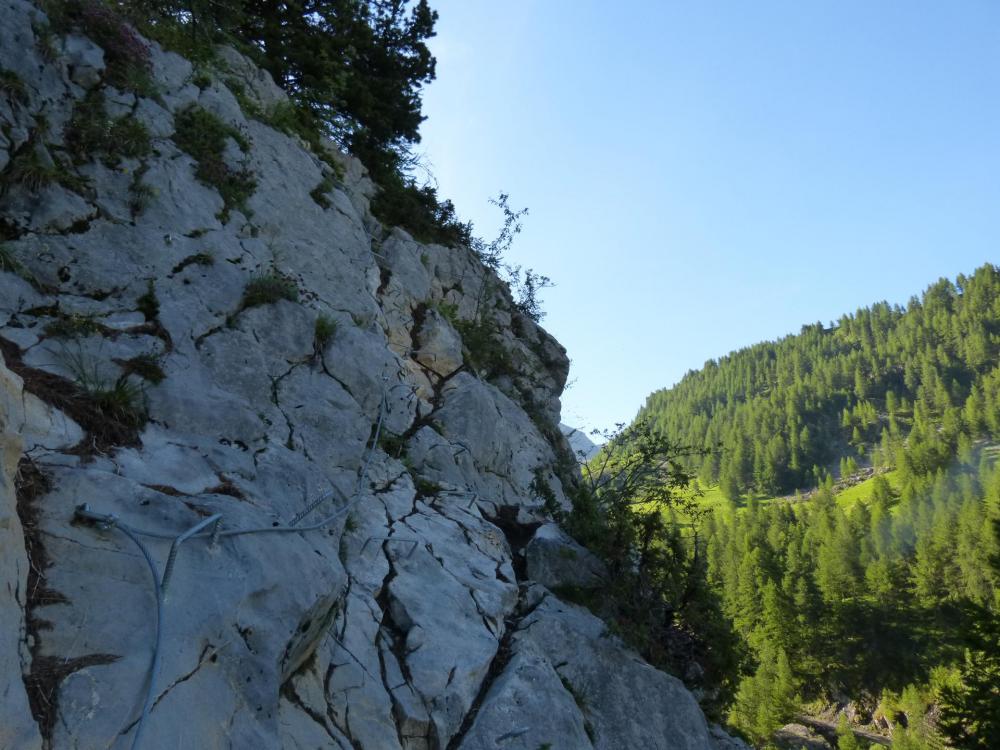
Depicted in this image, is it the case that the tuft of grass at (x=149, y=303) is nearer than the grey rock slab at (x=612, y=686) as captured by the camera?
Yes

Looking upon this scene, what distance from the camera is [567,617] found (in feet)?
28.0

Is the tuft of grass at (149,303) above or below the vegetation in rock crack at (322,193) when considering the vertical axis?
below

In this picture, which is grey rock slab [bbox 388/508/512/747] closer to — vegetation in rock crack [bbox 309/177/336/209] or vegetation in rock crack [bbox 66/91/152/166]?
vegetation in rock crack [bbox 66/91/152/166]

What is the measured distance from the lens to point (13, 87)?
25.8ft

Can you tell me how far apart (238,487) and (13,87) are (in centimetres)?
645

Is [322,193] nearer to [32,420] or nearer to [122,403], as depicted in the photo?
[122,403]

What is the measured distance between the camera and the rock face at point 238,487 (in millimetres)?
4094

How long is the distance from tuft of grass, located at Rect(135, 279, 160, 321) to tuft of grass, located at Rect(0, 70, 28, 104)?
3.03m

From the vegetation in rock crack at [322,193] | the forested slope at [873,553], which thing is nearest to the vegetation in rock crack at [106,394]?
the vegetation in rock crack at [322,193]

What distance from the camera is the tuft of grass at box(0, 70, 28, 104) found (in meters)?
7.77

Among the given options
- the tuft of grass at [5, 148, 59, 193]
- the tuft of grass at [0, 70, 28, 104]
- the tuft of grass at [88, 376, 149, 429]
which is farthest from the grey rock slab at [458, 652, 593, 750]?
the tuft of grass at [0, 70, 28, 104]

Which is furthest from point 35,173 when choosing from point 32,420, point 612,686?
point 612,686

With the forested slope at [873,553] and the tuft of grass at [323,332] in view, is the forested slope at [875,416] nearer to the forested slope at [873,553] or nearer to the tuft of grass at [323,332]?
the forested slope at [873,553]

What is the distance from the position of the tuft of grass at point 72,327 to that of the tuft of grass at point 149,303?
702 millimetres
